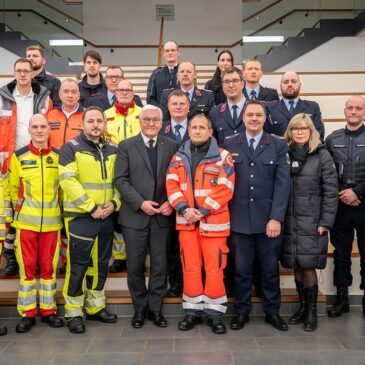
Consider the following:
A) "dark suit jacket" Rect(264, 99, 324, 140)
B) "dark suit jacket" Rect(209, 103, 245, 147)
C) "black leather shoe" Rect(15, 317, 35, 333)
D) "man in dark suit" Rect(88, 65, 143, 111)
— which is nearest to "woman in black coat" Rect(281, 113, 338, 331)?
"dark suit jacket" Rect(209, 103, 245, 147)

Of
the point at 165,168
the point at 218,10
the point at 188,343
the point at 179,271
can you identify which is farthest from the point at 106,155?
the point at 218,10

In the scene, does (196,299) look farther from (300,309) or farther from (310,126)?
(310,126)

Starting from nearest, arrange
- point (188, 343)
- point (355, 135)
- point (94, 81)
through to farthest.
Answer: point (188, 343) → point (355, 135) → point (94, 81)

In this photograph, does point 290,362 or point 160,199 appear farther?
point 160,199

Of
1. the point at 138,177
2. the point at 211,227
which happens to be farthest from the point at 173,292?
the point at 138,177

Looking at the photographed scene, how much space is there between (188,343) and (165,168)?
1174mm

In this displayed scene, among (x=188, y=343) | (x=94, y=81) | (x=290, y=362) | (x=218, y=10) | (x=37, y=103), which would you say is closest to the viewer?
(x=290, y=362)

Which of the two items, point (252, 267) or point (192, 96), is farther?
point (192, 96)

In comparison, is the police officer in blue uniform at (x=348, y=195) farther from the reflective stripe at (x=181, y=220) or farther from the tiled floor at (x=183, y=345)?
the reflective stripe at (x=181, y=220)

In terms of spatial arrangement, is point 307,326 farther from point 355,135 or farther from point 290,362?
point 355,135

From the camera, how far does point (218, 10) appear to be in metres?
10.4

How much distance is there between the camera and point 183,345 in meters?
2.90

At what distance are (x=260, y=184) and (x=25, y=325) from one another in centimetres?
187

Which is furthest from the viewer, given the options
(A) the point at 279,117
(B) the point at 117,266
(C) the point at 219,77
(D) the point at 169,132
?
(C) the point at 219,77
